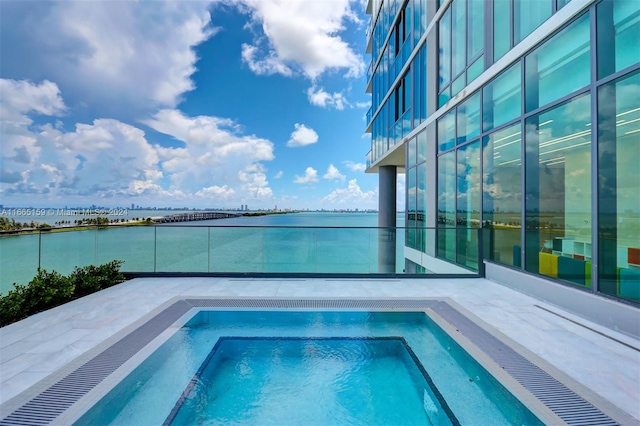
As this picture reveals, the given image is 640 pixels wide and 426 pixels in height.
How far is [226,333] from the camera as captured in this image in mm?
3516

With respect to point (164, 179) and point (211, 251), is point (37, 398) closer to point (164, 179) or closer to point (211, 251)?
point (211, 251)

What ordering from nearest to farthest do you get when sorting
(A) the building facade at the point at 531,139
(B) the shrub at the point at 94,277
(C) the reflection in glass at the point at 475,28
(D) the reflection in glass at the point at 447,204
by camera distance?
1. (A) the building facade at the point at 531,139
2. (B) the shrub at the point at 94,277
3. (C) the reflection in glass at the point at 475,28
4. (D) the reflection in glass at the point at 447,204

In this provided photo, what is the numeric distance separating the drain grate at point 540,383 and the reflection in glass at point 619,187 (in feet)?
5.50

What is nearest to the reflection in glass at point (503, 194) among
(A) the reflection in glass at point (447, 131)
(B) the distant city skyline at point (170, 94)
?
(A) the reflection in glass at point (447, 131)

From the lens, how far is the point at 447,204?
7.23 metres

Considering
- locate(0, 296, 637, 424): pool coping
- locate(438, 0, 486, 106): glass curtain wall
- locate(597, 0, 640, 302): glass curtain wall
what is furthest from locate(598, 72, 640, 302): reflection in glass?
locate(438, 0, 486, 106): glass curtain wall

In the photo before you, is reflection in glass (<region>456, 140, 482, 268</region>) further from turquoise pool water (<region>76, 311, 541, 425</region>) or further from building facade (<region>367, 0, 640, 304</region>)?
turquoise pool water (<region>76, 311, 541, 425</region>)

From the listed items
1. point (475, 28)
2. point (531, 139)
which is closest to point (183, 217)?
point (475, 28)

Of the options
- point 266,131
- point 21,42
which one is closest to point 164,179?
point 266,131

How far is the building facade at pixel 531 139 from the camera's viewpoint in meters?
3.24

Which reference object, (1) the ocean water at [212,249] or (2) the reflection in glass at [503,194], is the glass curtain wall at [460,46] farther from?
(1) the ocean water at [212,249]

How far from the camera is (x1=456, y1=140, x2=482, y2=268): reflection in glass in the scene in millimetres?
5992

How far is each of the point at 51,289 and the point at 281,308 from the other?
3.27 meters

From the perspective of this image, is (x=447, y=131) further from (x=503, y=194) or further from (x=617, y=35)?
(x=617, y=35)
